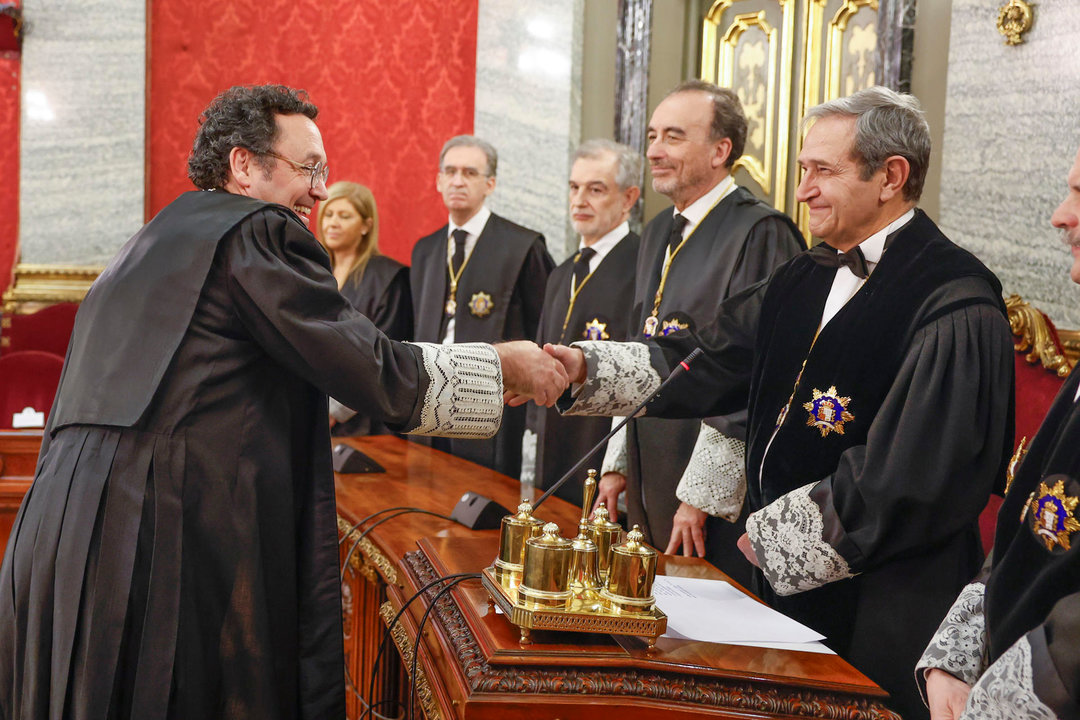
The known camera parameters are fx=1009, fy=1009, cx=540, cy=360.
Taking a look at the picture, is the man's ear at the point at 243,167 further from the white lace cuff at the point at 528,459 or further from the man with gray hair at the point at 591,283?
the white lace cuff at the point at 528,459

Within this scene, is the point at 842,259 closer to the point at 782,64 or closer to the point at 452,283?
the point at 452,283

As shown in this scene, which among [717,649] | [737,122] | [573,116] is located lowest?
[717,649]

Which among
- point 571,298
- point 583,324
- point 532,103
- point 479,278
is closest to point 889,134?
point 583,324

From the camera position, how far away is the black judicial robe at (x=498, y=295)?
4.87m

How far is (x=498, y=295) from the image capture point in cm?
498

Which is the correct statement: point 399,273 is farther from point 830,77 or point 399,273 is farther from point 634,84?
point 830,77

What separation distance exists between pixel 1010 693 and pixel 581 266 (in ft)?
10.4

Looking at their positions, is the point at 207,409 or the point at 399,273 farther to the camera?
the point at 399,273

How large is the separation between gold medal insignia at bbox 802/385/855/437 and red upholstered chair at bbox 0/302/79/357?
5081 millimetres

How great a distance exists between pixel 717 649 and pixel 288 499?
36.2 inches

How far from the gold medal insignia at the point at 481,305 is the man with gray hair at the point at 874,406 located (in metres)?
2.54

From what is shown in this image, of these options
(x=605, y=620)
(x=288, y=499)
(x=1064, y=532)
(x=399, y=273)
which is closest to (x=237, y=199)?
(x=288, y=499)

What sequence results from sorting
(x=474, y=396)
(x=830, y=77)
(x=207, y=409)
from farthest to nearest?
1. (x=830, y=77)
2. (x=474, y=396)
3. (x=207, y=409)

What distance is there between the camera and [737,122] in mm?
3469
